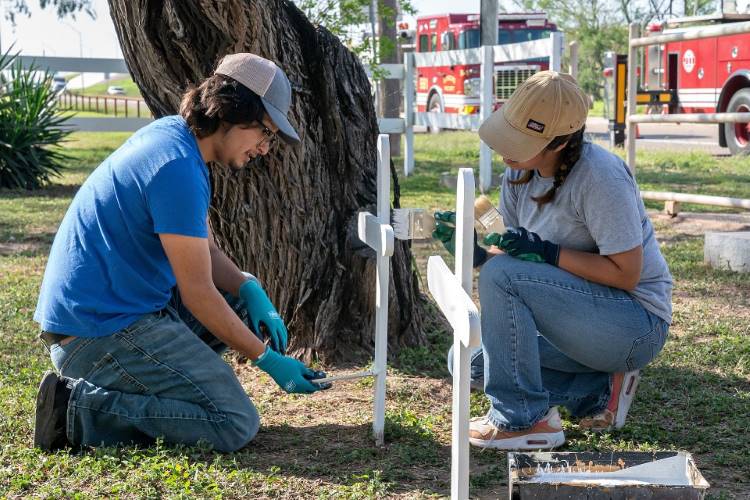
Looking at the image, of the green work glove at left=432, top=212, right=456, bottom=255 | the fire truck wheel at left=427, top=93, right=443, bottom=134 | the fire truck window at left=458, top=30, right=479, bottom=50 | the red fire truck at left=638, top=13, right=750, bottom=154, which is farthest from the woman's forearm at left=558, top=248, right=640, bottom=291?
the fire truck window at left=458, top=30, right=479, bottom=50

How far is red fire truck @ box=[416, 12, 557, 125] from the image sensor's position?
17500 mm

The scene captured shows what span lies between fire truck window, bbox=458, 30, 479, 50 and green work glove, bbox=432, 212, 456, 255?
54.9 ft

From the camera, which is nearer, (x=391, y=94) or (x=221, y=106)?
(x=221, y=106)

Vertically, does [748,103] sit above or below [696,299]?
above

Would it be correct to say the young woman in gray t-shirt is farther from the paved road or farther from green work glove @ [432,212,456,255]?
the paved road

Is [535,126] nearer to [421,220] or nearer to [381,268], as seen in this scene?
[421,220]

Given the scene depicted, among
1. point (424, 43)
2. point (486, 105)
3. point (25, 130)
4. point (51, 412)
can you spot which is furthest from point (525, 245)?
point (424, 43)

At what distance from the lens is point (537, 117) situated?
315cm

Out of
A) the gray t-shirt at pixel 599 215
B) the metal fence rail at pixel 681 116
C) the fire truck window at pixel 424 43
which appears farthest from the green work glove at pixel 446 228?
the fire truck window at pixel 424 43

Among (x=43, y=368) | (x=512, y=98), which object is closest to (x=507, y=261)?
(x=512, y=98)

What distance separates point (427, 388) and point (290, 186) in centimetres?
106

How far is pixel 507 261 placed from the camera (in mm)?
3303

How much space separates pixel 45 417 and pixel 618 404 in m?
1.99

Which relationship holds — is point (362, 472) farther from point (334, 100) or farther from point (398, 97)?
point (398, 97)
